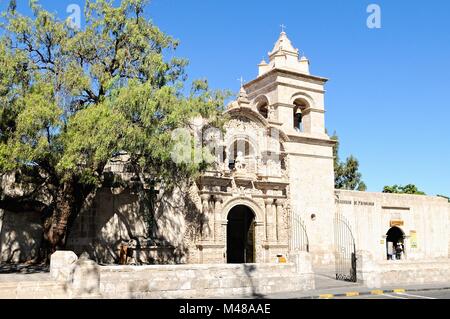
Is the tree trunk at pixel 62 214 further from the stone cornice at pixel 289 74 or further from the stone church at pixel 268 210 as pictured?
the stone cornice at pixel 289 74

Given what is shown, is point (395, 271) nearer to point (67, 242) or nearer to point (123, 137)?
point (123, 137)

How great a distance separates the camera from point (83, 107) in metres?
13.7

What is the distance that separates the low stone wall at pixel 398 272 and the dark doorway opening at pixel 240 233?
5.61 meters

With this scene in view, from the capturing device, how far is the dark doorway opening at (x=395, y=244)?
24.4 meters

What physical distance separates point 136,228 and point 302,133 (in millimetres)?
9406

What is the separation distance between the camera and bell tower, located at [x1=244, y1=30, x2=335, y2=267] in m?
20.9

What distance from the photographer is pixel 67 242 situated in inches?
605

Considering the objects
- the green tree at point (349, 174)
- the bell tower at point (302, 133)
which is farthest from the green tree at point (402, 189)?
the bell tower at point (302, 133)

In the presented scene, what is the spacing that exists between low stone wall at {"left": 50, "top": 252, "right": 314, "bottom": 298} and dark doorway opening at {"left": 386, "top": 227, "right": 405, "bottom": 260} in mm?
12691

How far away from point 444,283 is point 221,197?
8.66 metres

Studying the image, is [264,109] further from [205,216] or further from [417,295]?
[417,295]

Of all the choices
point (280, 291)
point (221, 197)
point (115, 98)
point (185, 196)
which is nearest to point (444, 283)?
point (280, 291)

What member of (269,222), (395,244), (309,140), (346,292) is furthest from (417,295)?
(395,244)

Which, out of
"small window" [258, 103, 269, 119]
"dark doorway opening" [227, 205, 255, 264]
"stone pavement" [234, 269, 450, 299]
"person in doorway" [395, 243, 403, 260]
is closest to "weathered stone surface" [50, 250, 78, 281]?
"stone pavement" [234, 269, 450, 299]
